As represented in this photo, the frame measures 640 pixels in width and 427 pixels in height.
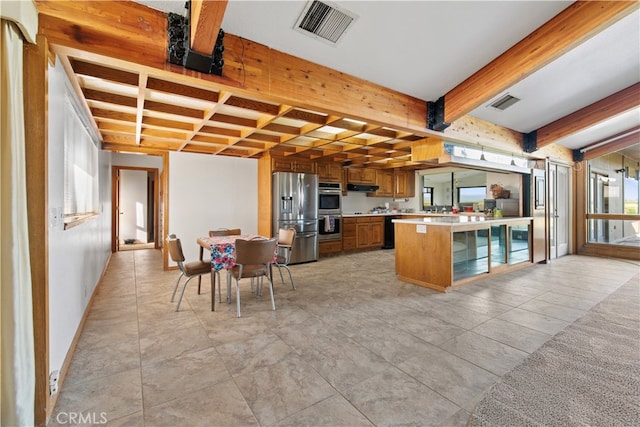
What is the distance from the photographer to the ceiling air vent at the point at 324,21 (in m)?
2.11

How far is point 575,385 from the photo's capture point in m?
1.88

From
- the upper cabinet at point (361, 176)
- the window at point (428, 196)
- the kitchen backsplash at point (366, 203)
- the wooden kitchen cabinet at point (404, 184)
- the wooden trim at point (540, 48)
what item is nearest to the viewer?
the wooden trim at point (540, 48)

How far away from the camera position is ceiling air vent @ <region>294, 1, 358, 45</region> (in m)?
2.11

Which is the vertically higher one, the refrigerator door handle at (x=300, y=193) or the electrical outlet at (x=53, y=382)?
the refrigerator door handle at (x=300, y=193)

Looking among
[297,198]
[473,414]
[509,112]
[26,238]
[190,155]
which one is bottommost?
[473,414]

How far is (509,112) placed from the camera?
438 cm

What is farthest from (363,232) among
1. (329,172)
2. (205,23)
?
(205,23)

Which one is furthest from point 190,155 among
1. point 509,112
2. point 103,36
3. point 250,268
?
point 509,112

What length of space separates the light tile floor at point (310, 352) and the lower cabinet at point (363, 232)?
272 centimetres

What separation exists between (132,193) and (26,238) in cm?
814

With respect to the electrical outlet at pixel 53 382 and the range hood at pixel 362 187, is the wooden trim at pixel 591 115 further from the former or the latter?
the electrical outlet at pixel 53 382

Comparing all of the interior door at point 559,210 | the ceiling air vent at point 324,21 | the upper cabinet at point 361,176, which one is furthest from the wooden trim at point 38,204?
the interior door at point 559,210

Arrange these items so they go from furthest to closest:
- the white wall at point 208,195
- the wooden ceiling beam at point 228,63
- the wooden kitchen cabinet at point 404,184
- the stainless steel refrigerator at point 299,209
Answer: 1. the wooden kitchen cabinet at point 404,184
2. the stainless steel refrigerator at point 299,209
3. the white wall at point 208,195
4. the wooden ceiling beam at point 228,63

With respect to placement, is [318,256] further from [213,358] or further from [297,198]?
[213,358]
